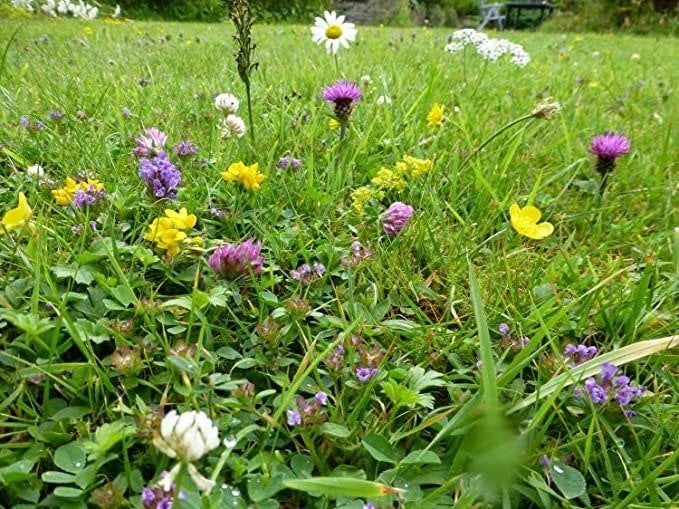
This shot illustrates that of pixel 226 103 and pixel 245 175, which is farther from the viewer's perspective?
pixel 226 103

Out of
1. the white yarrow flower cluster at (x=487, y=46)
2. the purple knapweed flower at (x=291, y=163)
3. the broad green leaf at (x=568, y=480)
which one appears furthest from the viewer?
the white yarrow flower cluster at (x=487, y=46)

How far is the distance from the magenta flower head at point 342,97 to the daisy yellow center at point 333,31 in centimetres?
125

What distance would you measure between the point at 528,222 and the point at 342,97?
664 millimetres

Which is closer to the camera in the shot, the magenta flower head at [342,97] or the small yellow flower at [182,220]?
the small yellow flower at [182,220]

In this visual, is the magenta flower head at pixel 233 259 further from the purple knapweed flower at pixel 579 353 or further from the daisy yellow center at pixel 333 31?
the daisy yellow center at pixel 333 31

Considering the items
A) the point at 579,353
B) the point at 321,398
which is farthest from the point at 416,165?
the point at 321,398

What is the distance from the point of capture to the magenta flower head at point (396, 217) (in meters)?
1.34

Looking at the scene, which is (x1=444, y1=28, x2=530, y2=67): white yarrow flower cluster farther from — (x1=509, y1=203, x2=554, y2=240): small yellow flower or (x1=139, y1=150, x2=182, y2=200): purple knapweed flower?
(x1=139, y1=150, x2=182, y2=200): purple knapweed flower

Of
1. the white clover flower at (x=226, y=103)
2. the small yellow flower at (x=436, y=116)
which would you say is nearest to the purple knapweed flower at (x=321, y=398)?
the white clover flower at (x=226, y=103)

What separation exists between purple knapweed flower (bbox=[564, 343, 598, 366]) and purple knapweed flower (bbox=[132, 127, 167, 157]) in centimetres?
113

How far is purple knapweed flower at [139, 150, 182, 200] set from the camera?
1.28 m

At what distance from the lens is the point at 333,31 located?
2.77 m

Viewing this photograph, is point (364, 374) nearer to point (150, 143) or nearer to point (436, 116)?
point (150, 143)

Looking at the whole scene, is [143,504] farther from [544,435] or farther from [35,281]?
[544,435]
